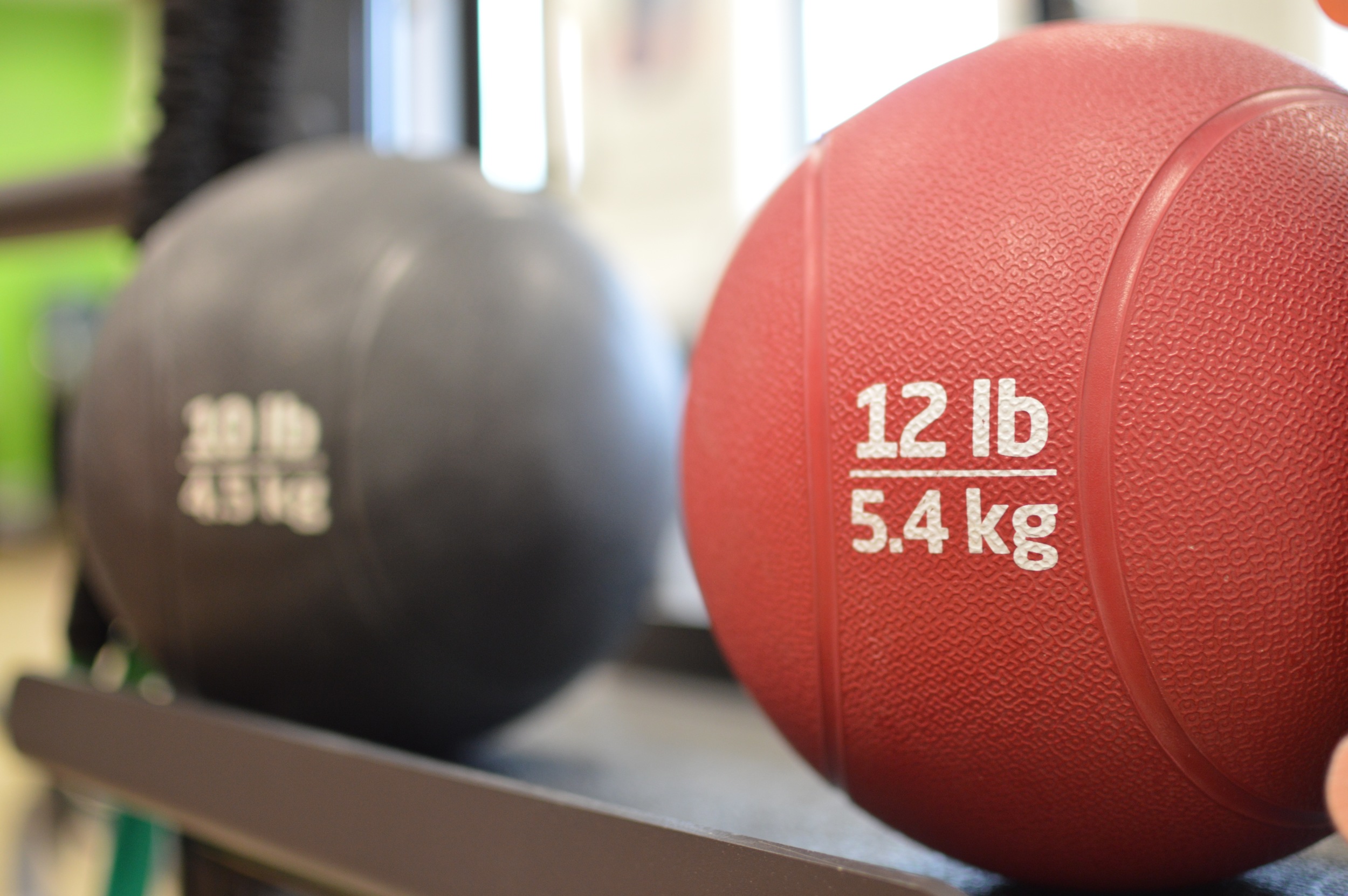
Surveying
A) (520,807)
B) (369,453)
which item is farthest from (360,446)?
(520,807)

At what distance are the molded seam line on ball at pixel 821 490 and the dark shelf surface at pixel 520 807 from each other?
0.08 metres

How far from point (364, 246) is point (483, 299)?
10cm

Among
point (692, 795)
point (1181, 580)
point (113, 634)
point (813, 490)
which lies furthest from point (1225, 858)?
point (113, 634)

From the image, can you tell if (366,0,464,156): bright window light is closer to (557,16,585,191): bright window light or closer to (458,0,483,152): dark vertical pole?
(458,0,483,152): dark vertical pole

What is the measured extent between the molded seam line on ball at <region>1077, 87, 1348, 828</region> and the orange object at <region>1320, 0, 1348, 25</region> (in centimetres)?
7

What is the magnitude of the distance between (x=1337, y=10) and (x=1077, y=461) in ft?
0.75

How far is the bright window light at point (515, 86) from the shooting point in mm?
2617

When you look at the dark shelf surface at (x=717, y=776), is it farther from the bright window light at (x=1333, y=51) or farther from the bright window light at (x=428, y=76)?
the bright window light at (x=1333, y=51)

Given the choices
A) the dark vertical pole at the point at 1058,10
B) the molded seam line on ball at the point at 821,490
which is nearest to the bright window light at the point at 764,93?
the dark vertical pole at the point at 1058,10

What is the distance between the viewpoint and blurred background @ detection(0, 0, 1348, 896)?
1647 mm

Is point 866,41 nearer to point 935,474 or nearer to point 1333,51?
point 1333,51

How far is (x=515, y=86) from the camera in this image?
3.26 m

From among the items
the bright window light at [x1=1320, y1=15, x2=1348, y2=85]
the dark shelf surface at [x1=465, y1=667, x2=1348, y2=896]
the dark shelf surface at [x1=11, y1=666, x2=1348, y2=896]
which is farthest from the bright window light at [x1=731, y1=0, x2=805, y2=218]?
the dark shelf surface at [x1=11, y1=666, x2=1348, y2=896]

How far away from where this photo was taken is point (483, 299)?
2.92 feet
